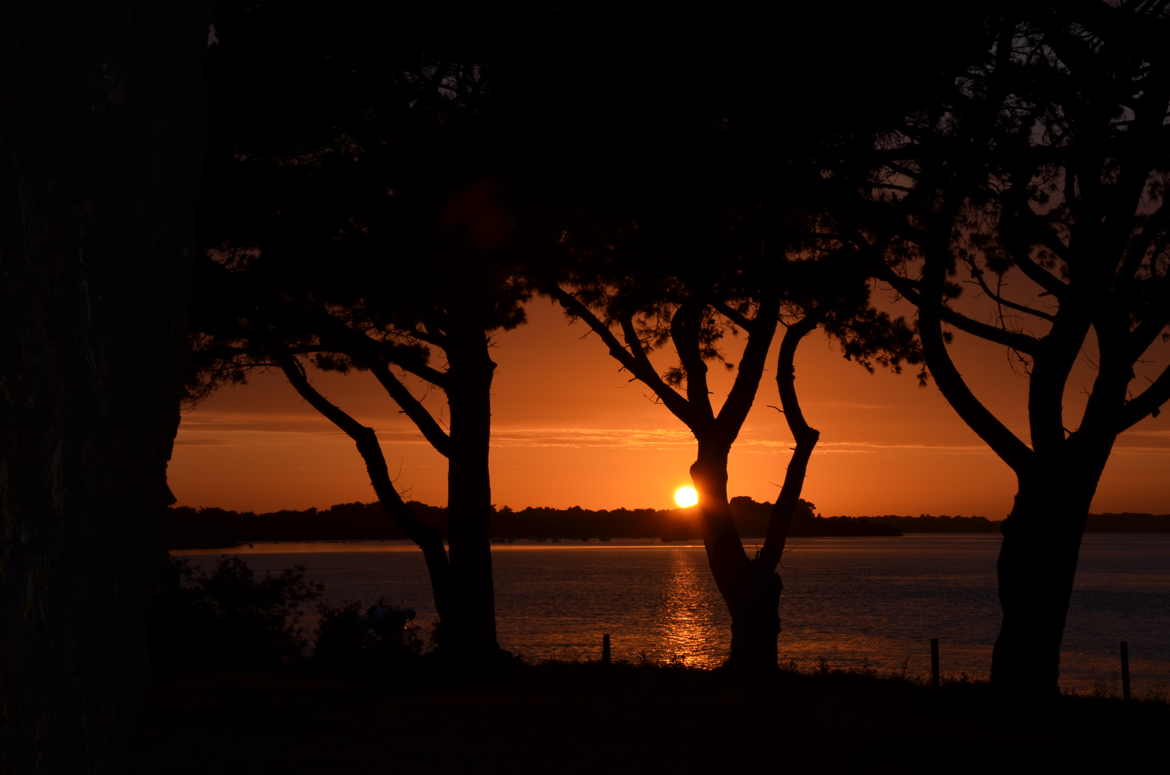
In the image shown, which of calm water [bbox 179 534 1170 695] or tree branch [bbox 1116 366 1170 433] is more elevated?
tree branch [bbox 1116 366 1170 433]

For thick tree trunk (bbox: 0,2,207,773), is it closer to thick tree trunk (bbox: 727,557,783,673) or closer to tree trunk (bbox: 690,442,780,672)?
thick tree trunk (bbox: 727,557,783,673)

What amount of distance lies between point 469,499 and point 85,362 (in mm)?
15455

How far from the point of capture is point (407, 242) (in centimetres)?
1492

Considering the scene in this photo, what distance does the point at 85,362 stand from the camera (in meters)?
2.66

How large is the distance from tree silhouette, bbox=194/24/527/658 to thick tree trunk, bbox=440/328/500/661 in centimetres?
2

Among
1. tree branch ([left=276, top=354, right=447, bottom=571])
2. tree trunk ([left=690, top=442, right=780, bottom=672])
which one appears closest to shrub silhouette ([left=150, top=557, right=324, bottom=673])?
tree branch ([left=276, top=354, right=447, bottom=571])

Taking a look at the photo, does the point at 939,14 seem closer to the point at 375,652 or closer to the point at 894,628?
the point at 375,652

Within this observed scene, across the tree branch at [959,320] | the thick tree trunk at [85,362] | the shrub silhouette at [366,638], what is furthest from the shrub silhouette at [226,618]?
the thick tree trunk at [85,362]

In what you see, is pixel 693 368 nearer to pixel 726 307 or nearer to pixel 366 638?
pixel 726 307

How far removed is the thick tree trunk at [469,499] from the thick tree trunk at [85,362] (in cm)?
1453

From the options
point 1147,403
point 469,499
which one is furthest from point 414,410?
point 1147,403

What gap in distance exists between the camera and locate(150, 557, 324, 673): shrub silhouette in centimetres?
2012

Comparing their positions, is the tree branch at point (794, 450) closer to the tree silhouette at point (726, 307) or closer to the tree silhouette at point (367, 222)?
the tree silhouette at point (726, 307)

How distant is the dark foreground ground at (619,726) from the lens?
424 inches
